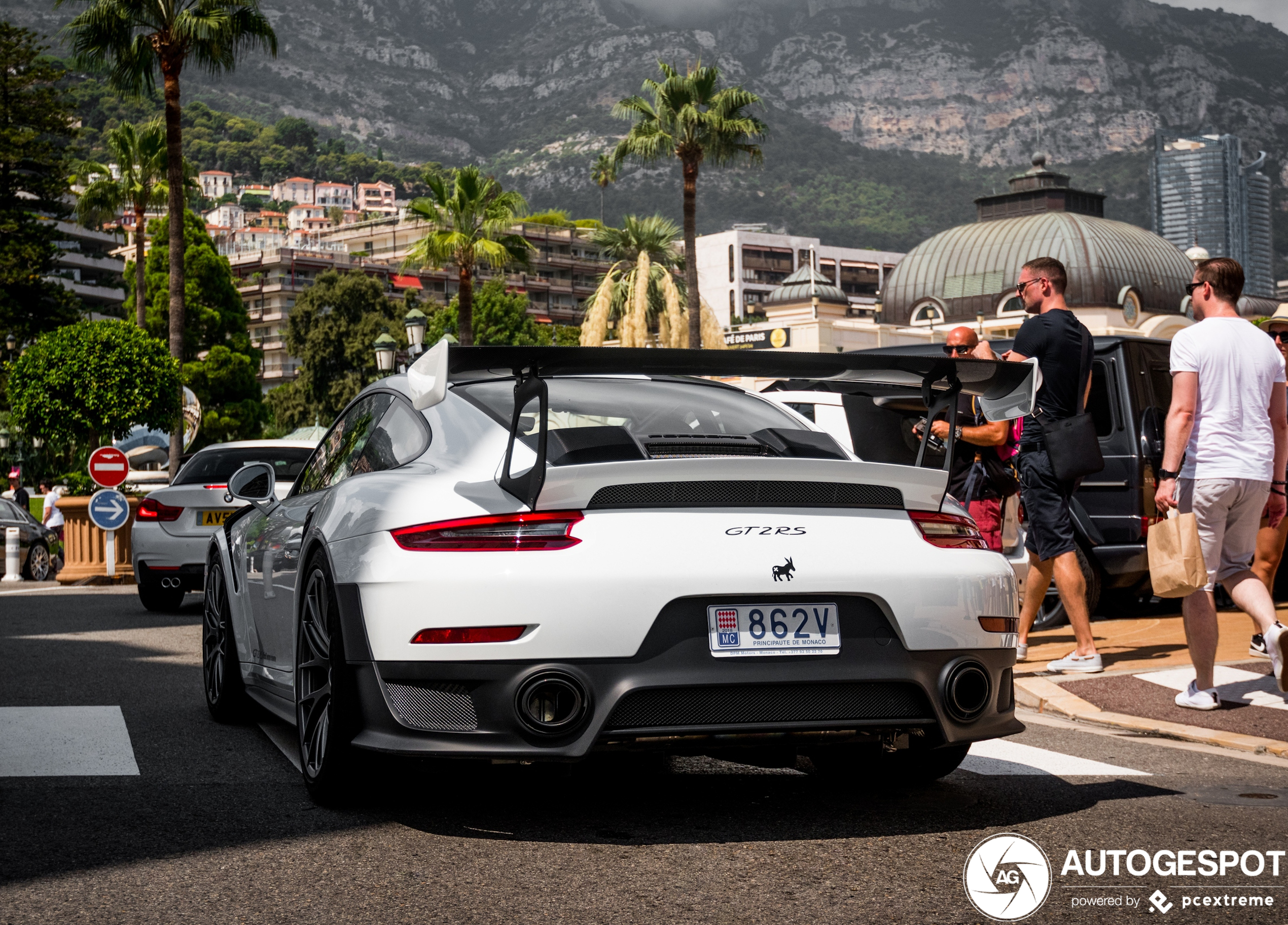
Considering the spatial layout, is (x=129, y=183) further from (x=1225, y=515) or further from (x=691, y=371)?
(x=691, y=371)

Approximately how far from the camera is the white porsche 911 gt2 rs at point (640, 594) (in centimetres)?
410

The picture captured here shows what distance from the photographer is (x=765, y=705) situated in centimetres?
420

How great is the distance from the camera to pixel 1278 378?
6.84 m

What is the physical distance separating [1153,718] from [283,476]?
27.8 ft

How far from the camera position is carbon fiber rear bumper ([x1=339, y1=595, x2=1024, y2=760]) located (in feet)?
13.5

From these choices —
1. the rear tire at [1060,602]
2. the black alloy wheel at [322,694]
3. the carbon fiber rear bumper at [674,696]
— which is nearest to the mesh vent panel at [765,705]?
the carbon fiber rear bumper at [674,696]

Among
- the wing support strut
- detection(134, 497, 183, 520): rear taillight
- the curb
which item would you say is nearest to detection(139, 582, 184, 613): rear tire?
detection(134, 497, 183, 520): rear taillight

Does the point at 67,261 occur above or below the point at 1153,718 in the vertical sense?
above

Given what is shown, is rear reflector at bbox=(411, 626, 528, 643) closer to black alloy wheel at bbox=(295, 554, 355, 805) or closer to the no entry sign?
black alloy wheel at bbox=(295, 554, 355, 805)

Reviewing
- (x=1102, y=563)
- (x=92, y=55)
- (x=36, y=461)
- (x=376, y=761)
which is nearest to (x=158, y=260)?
(x=36, y=461)

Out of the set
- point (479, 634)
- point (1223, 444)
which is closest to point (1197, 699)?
point (1223, 444)

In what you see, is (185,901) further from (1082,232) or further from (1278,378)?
(1082,232)

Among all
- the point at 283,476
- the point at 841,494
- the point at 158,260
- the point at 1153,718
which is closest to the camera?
the point at 841,494

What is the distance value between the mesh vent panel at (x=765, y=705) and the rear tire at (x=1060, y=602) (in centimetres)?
666
